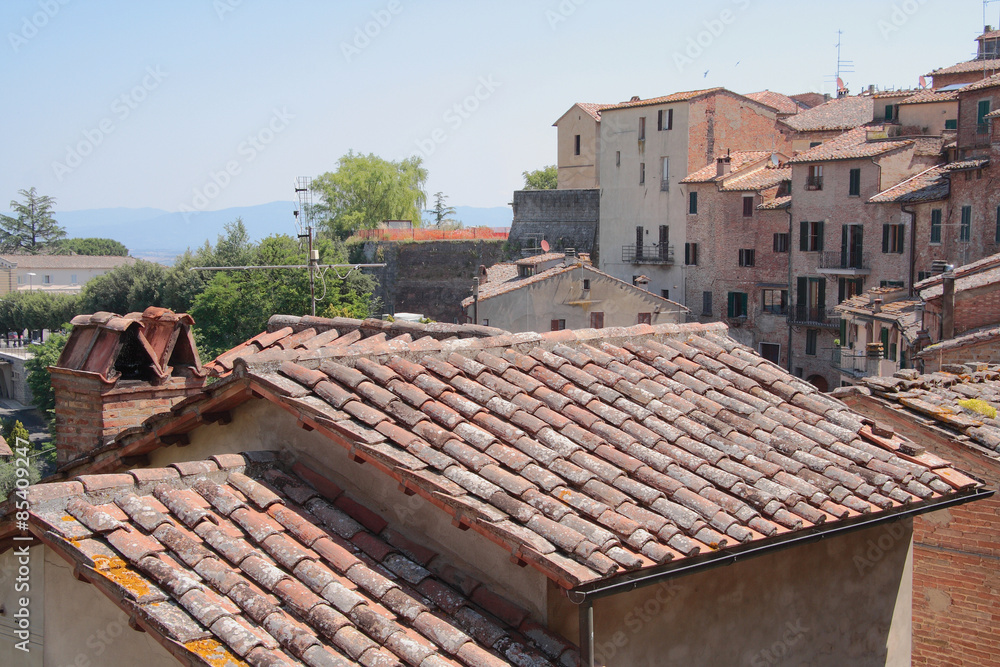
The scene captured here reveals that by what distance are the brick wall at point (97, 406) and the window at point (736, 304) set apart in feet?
129

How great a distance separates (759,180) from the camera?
4372cm

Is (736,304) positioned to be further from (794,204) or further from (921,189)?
(921,189)

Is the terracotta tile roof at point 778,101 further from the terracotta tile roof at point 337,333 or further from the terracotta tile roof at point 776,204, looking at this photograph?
the terracotta tile roof at point 337,333

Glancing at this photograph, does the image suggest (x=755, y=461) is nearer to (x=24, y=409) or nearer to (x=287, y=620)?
(x=287, y=620)

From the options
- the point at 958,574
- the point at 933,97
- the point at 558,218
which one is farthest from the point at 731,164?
the point at 958,574

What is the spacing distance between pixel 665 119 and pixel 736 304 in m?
10.6

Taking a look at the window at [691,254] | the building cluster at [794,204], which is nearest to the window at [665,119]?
the building cluster at [794,204]

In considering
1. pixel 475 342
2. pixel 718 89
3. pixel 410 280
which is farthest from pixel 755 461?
pixel 410 280

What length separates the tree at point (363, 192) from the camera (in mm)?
68500

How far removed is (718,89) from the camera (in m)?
46.2

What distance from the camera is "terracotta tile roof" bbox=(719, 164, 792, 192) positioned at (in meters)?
43.0

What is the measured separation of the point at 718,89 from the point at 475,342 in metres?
43.6

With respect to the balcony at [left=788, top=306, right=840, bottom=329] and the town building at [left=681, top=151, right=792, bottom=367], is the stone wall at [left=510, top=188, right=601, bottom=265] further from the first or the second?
the balcony at [left=788, top=306, right=840, bottom=329]

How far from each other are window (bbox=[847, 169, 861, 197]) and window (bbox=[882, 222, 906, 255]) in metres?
2.04
